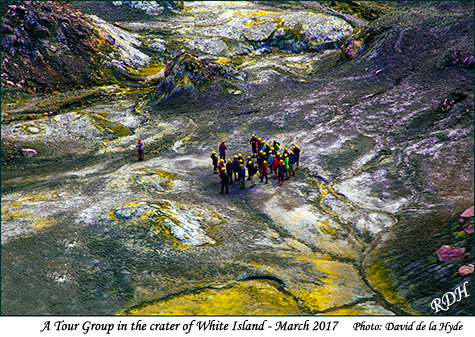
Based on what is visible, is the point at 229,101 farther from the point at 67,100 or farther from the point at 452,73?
the point at 452,73

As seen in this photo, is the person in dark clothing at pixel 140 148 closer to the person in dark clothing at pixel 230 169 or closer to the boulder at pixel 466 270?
the person in dark clothing at pixel 230 169

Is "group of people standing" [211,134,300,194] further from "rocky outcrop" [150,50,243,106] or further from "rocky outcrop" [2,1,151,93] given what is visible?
"rocky outcrop" [2,1,151,93]

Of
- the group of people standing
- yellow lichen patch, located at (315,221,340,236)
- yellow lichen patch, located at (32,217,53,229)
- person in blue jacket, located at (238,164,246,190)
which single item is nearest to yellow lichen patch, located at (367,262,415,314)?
yellow lichen patch, located at (315,221,340,236)

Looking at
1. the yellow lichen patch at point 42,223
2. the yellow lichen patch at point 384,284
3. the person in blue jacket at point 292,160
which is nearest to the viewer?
the yellow lichen patch at point 384,284

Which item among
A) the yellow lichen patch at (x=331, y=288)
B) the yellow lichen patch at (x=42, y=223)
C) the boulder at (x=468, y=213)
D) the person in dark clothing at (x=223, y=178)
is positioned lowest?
the yellow lichen patch at (x=331, y=288)

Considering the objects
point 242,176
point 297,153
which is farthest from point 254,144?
point 242,176

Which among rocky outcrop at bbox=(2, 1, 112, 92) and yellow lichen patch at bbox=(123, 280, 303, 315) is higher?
rocky outcrop at bbox=(2, 1, 112, 92)

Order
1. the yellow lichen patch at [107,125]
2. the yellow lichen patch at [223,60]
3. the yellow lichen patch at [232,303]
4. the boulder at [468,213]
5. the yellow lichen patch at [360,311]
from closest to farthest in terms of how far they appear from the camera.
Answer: the yellow lichen patch at [232,303], the yellow lichen patch at [360,311], the boulder at [468,213], the yellow lichen patch at [107,125], the yellow lichen patch at [223,60]

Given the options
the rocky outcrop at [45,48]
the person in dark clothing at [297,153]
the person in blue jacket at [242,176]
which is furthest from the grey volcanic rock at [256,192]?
the rocky outcrop at [45,48]

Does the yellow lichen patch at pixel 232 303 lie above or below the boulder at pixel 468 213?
below
